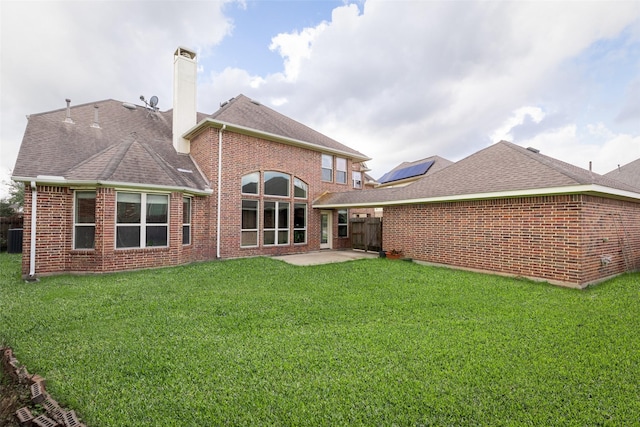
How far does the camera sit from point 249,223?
1251 centimetres

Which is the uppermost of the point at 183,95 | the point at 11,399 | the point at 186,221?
the point at 183,95

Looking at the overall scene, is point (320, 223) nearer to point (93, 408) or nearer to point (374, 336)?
point (374, 336)

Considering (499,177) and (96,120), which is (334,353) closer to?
(499,177)

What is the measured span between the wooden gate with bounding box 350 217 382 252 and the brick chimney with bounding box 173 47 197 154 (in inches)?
361

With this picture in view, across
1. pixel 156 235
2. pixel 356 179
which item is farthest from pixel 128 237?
pixel 356 179

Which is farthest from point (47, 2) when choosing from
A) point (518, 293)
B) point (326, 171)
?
point (518, 293)

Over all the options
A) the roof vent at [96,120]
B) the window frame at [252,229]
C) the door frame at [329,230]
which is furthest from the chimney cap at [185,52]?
the door frame at [329,230]

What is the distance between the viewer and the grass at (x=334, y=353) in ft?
7.93

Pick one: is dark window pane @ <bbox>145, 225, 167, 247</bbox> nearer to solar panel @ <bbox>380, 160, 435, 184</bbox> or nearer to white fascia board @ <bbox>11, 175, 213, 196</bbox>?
white fascia board @ <bbox>11, 175, 213, 196</bbox>

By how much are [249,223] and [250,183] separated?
5.96 ft

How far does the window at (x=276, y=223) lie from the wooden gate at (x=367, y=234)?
3827 mm

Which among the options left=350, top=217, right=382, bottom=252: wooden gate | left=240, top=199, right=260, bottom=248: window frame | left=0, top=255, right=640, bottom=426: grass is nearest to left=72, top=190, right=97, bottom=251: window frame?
left=0, top=255, right=640, bottom=426: grass

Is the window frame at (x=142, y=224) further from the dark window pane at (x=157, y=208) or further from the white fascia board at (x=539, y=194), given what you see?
the white fascia board at (x=539, y=194)

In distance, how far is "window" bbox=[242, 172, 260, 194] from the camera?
12.3 metres
